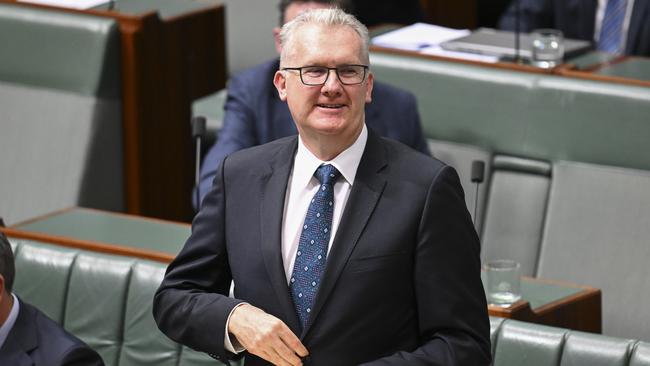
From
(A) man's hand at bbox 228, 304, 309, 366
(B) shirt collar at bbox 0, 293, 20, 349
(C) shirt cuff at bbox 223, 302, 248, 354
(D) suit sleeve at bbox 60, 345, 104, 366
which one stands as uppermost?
(A) man's hand at bbox 228, 304, 309, 366

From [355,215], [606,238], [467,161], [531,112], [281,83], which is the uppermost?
[281,83]

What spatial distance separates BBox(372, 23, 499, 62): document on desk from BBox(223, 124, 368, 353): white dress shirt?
5.11ft

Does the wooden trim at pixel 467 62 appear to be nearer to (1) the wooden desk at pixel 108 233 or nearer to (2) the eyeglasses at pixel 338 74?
(1) the wooden desk at pixel 108 233

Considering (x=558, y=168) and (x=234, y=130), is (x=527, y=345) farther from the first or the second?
(x=234, y=130)

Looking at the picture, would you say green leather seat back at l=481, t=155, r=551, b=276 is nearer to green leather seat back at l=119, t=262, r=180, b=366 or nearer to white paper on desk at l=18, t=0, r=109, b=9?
green leather seat back at l=119, t=262, r=180, b=366

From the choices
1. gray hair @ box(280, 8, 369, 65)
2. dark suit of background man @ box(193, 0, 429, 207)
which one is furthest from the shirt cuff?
dark suit of background man @ box(193, 0, 429, 207)

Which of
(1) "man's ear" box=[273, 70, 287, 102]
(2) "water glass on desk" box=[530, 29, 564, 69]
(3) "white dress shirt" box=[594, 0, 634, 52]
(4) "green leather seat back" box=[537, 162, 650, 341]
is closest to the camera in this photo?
(1) "man's ear" box=[273, 70, 287, 102]

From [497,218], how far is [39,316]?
128cm

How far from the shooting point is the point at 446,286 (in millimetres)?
1484

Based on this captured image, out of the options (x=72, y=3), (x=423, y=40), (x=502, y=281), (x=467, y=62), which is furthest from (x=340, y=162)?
(x=72, y=3)

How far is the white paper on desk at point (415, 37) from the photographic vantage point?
10.6ft

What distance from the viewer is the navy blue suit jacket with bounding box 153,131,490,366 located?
1.50 meters

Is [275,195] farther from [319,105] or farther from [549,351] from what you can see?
[549,351]

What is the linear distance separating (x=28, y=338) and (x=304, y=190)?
0.50 m
